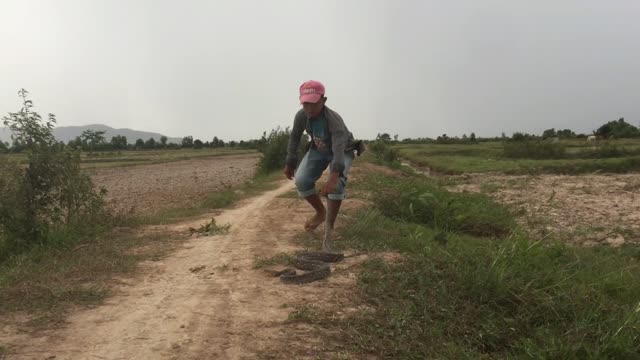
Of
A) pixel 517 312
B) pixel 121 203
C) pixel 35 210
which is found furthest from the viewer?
pixel 121 203

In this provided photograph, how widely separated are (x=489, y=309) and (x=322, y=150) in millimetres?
2417

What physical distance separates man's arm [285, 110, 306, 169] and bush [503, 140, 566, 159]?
84.5 ft

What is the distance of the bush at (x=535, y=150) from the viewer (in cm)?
2930

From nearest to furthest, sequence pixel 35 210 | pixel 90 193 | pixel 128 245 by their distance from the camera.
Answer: pixel 128 245 < pixel 35 210 < pixel 90 193

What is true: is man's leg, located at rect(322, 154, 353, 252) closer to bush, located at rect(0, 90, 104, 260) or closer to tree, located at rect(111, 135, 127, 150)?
bush, located at rect(0, 90, 104, 260)

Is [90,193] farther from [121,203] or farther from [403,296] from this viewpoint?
[121,203]

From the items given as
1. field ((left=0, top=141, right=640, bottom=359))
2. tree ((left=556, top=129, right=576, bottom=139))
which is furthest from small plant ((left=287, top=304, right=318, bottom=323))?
tree ((left=556, top=129, right=576, bottom=139))

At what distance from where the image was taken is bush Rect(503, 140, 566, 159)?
29297mm

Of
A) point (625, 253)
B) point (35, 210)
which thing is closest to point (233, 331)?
point (35, 210)

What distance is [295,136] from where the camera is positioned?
5.67 metres

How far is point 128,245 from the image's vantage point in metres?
6.21

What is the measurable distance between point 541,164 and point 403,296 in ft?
71.9

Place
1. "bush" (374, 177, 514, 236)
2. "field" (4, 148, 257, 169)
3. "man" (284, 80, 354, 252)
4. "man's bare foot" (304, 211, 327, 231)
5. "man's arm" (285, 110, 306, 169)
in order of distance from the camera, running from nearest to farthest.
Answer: "man" (284, 80, 354, 252) → "man's arm" (285, 110, 306, 169) → "man's bare foot" (304, 211, 327, 231) → "bush" (374, 177, 514, 236) → "field" (4, 148, 257, 169)

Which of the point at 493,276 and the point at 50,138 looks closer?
the point at 493,276
